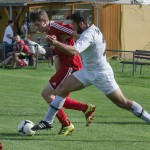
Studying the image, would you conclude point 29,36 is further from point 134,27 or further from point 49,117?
point 49,117

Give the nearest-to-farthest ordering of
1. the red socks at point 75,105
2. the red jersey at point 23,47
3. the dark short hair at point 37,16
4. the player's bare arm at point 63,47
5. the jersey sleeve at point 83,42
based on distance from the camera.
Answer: the player's bare arm at point 63,47 → the jersey sleeve at point 83,42 → the dark short hair at point 37,16 → the red socks at point 75,105 → the red jersey at point 23,47

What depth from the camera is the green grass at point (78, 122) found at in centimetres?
908

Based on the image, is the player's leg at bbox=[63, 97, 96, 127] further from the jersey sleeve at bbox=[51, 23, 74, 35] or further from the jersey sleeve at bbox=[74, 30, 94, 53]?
the jersey sleeve at bbox=[74, 30, 94, 53]

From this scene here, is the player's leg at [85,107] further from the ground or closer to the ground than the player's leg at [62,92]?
closer to the ground

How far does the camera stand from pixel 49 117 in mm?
9742

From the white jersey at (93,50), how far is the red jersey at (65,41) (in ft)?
2.26

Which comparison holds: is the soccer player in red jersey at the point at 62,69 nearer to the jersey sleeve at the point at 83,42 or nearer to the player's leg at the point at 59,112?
the player's leg at the point at 59,112

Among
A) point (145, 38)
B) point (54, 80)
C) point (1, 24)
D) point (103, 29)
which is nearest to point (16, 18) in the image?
point (1, 24)

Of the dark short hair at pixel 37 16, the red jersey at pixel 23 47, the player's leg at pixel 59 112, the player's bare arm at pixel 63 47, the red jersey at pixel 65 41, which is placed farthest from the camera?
the red jersey at pixel 23 47

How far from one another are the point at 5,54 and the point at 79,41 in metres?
18.1

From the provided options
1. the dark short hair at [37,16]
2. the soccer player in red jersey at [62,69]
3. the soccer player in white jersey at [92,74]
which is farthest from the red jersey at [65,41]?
the soccer player in white jersey at [92,74]

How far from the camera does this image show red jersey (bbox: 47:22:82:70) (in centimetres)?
988

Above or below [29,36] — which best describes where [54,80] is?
above

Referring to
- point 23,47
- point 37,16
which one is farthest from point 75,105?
point 23,47
